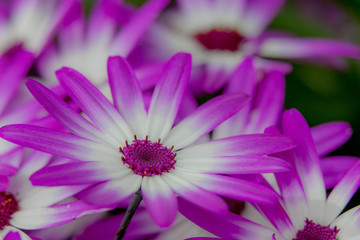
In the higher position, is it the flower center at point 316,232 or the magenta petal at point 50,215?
the flower center at point 316,232

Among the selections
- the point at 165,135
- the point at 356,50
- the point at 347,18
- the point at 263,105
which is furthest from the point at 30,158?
the point at 347,18

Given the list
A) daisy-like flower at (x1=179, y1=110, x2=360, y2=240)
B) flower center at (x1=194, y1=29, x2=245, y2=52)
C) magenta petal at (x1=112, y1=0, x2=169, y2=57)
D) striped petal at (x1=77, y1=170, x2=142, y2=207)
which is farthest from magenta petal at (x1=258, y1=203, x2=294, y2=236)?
flower center at (x1=194, y1=29, x2=245, y2=52)

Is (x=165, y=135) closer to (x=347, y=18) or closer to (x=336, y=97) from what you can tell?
(x=336, y=97)

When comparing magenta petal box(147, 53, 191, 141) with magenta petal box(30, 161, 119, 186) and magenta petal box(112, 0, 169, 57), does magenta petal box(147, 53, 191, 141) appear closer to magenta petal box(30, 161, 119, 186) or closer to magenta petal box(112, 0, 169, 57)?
magenta petal box(30, 161, 119, 186)

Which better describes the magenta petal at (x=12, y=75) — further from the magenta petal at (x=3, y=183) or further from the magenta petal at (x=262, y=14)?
the magenta petal at (x=262, y=14)

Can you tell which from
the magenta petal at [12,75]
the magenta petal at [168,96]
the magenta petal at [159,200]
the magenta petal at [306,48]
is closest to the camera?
the magenta petal at [159,200]

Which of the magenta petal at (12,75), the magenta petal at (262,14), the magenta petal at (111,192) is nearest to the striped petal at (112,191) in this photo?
the magenta petal at (111,192)

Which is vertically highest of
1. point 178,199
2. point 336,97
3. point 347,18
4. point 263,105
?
point 347,18
